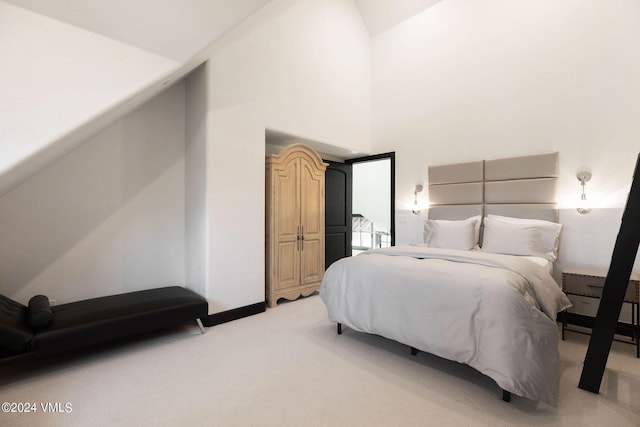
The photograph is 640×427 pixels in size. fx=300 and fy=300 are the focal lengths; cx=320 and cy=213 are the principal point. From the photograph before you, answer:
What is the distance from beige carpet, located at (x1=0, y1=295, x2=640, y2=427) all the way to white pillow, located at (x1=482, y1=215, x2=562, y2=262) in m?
0.89

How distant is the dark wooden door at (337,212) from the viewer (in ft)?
16.1

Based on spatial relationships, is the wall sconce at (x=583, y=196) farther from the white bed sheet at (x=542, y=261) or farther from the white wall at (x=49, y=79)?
the white wall at (x=49, y=79)

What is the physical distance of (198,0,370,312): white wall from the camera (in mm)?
3129

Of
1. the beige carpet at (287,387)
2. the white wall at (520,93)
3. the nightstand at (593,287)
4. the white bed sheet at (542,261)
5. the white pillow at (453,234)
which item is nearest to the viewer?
the beige carpet at (287,387)

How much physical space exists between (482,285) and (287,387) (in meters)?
1.46

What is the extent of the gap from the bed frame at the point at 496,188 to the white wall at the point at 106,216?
2.19 metres

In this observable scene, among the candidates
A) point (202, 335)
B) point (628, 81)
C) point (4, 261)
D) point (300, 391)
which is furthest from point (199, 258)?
point (628, 81)

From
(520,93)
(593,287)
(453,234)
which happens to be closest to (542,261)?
(593,287)

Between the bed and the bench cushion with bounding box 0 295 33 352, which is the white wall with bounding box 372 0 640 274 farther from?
the bench cushion with bounding box 0 295 33 352

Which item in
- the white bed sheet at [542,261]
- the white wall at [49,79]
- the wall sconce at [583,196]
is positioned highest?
the white wall at [49,79]

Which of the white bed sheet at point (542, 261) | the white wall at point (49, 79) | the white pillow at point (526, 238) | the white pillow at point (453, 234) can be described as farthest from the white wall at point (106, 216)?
the white bed sheet at point (542, 261)

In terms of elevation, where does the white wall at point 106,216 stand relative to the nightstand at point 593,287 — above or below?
above

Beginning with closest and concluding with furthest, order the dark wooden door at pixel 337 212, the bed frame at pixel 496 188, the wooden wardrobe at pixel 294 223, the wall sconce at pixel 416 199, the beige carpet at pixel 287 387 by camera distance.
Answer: the beige carpet at pixel 287 387 → the bed frame at pixel 496 188 → the wooden wardrobe at pixel 294 223 → the wall sconce at pixel 416 199 → the dark wooden door at pixel 337 212

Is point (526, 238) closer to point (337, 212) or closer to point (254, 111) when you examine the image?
point (337, 212)
